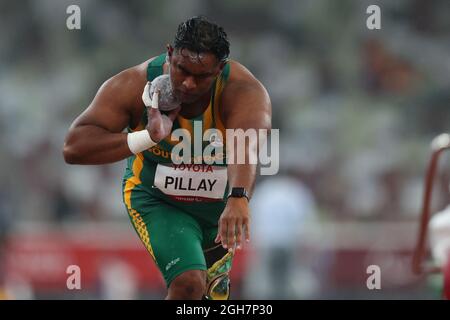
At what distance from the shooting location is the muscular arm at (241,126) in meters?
5.57

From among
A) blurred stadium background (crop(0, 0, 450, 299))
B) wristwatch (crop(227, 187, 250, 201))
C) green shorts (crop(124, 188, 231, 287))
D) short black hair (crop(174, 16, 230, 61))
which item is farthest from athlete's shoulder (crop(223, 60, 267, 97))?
blurred stadium background (crop(0, 0, 450, 299))

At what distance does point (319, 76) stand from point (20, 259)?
647 cm

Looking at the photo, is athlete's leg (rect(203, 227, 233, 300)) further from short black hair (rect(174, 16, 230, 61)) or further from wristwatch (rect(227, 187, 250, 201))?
short black hair (rect(174, 16, 230, 61))

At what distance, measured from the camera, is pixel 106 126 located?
245 inches

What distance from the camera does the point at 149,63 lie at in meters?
6.43

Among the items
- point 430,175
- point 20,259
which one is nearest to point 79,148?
point 430,175

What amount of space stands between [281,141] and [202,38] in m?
11.4

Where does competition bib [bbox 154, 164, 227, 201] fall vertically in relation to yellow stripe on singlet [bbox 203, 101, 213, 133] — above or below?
below

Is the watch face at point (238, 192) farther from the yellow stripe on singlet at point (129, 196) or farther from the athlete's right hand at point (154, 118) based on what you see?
the yellow stripe on singlet at point (129, 196)

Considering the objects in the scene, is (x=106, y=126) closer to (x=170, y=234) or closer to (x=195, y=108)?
(x=195, y=108)

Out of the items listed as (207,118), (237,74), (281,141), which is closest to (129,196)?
(207,118)

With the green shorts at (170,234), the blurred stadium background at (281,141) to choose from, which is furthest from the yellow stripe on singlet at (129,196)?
the blurred stadium background at (281,141)

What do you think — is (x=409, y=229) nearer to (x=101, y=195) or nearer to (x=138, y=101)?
(x=101, y=195)

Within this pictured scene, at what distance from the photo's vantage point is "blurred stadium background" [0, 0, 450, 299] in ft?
48.7
